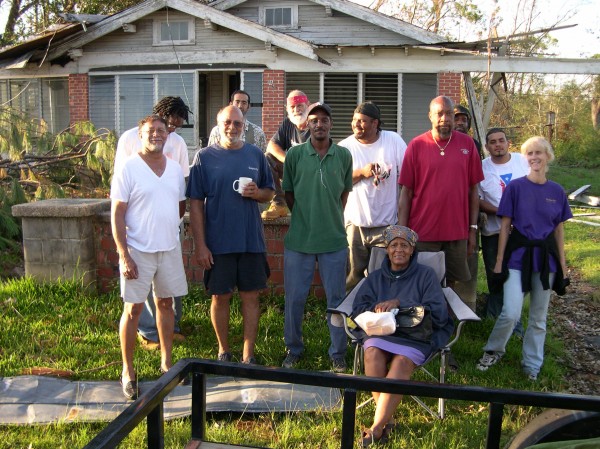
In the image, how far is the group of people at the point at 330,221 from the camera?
411 centimetres

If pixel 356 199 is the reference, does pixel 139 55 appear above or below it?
above

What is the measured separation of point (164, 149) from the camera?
488 centimetres

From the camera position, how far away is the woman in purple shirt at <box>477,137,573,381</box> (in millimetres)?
4480

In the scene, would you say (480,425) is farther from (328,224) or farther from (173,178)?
(173,178)

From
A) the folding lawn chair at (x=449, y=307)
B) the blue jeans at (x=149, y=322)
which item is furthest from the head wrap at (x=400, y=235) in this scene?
the blue jeans at (x=149, y=322)

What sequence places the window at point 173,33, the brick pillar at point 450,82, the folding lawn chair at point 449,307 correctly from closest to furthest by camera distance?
1. the folding lawn chair at point 449,307
2. the brick pillar at point 450,82
3. the window at point 173,33

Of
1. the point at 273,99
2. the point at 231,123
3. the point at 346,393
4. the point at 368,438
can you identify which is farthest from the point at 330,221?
the point at 273,99

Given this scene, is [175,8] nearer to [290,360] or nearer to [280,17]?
[280,17]

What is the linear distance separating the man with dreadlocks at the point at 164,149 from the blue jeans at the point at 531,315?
258cm

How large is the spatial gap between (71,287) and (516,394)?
4.91 metres

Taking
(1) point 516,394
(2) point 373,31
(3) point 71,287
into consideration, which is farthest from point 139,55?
(1) point 516,394

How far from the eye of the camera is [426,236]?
465cm

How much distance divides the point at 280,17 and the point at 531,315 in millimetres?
12300

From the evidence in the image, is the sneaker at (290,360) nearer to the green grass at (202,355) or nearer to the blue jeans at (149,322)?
the green grass at (202,355)
